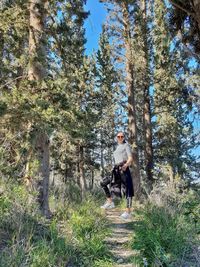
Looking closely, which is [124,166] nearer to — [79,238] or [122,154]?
[122,154]

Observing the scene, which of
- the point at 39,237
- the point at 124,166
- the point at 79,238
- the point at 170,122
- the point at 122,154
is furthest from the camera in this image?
the point at 170,122

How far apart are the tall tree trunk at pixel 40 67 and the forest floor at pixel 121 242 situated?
1.39 metres

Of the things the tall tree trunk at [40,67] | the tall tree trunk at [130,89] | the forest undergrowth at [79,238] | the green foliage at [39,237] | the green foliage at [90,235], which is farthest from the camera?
the tall tree trunk at [130,89]

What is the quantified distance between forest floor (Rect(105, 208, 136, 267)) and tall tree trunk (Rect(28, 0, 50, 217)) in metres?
1.39

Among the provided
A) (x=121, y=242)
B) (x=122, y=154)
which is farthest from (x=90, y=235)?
(x=122, y=154)

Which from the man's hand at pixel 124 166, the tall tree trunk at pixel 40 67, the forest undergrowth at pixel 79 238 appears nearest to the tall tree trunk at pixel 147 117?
the man's hand at pixel 124 166

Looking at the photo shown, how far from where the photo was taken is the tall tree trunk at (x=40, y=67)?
7.32m

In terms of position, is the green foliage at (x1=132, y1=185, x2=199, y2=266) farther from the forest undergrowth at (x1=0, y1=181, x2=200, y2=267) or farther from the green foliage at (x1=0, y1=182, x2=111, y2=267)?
the green foliage at (x1=0, y1=182, x2=111, y2=267)

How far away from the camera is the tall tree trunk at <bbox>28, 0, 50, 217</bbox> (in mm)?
7316

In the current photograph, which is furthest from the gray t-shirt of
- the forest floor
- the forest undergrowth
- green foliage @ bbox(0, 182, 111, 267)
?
green foliage @ bbox(0, 182, 111, 267)

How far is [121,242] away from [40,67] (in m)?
3.68

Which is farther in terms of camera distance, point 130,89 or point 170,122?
point 170,122

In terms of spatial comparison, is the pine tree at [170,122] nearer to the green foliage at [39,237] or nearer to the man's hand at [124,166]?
the man's hand at [124,166]

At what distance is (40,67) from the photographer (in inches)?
296
